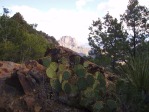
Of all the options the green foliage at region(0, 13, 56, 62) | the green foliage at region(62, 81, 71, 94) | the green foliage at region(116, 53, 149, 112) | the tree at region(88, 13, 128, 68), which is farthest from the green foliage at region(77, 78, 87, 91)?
the green foliage at region(0, 13, 56, 62)

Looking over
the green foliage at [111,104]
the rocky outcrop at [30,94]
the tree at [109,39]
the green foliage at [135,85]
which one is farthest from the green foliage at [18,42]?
the green foliage at [111,104]

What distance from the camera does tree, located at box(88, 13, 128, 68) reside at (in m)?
25.7

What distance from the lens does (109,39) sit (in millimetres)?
26828

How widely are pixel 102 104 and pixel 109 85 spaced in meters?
0.95

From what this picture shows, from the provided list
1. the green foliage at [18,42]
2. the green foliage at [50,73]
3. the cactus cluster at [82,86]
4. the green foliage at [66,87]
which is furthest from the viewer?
the green foliage at [18,42]

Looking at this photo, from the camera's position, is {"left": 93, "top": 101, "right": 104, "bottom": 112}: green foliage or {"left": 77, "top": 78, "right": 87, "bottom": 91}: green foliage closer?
{"left": 93, "top": 101, "right": 104, "bottom": 112}: green foliage

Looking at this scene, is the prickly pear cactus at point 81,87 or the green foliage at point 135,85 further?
the prickly pear cactus at point 81,87

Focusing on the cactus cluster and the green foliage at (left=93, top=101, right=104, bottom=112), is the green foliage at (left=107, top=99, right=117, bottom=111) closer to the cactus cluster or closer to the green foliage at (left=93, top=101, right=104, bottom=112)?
the cactus cluster

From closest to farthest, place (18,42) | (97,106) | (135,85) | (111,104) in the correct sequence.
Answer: (97,106)
(111,104)
(135,85)
(18,42)

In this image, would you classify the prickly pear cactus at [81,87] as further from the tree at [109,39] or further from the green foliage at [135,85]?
the tree at [109,39]

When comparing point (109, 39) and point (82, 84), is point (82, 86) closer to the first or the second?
point (82, 84)

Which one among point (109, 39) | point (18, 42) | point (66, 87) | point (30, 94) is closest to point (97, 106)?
point (66, 87)

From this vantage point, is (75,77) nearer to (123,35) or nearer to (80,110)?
(80,110)

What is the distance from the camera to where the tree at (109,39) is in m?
25.7
